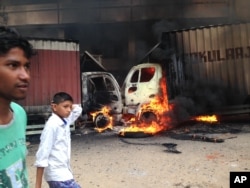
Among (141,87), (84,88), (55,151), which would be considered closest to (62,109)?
(55,151)

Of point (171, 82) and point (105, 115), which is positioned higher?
point (171, 82)

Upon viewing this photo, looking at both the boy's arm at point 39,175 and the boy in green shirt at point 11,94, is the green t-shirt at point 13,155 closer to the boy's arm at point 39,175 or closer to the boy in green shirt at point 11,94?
the boy in green shirt at point 11,94

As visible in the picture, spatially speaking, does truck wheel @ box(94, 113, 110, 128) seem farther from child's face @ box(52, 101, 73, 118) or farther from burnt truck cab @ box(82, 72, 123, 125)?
child's face @ box(52, 101, 73, 118)

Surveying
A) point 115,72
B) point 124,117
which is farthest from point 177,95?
point 115,72

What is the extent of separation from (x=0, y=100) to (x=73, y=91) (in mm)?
9040

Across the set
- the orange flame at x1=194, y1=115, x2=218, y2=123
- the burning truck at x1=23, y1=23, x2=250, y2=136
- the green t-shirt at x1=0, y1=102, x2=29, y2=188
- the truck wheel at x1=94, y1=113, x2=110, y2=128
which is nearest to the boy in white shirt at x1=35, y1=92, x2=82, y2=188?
the green t-shirt at x1=0, y1=102, x2=29, y2=188

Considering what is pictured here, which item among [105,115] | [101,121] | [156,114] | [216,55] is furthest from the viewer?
[216,55]

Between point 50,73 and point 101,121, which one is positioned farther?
point 101,121

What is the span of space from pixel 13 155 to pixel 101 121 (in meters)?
9.45

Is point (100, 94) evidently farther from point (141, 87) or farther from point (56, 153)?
point (56, 153)

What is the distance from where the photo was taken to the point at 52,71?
9930mm

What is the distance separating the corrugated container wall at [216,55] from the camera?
11.0 metres

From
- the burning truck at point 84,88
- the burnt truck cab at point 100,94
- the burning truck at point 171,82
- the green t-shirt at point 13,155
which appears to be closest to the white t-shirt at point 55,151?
the green t-shirt at point 13,155

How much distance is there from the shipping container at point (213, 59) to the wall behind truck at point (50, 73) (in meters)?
2.97
